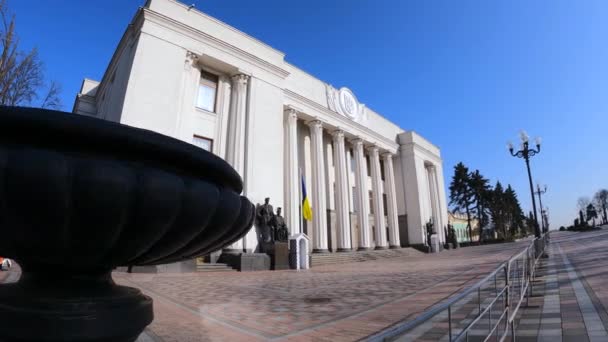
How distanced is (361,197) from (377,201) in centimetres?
301

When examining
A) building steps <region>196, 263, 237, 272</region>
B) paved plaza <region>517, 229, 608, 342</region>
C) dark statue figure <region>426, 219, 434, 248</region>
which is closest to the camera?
paved plaza <region>517, 229, 608, 342</region>

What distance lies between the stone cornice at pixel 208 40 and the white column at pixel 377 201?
41.4 feet

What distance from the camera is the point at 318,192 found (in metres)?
22.6

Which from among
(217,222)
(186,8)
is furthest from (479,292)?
(186,8)

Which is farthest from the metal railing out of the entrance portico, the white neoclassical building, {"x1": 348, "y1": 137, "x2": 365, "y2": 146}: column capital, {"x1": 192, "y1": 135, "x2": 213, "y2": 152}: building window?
{"x1": 348, "y1": 137, "x2": 365, "y2": 146}: column capital

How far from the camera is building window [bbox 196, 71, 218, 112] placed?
17.7 m

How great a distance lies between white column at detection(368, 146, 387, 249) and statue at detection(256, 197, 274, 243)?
14.0 m

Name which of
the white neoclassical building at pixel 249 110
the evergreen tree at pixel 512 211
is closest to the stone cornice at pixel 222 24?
the white neoclassical building at pixel 249 110

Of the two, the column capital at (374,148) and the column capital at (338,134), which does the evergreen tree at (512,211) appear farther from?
the column capital at (338,134)

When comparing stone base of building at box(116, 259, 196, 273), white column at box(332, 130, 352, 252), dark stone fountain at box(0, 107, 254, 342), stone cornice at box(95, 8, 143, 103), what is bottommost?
stone base of building at box(116, 259, 196, 273)

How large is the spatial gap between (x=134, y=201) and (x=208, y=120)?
1723 cm

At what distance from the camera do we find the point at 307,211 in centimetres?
1738

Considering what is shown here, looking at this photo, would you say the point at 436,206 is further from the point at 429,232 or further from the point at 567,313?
the point at 567,313

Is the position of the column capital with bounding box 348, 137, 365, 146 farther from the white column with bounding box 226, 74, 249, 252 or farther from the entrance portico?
the white column with bounding box 226, 74, 249, 252
